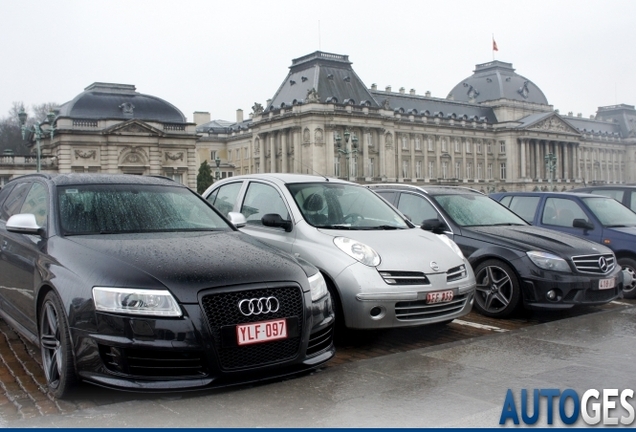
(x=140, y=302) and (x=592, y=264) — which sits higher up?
(x=140, y=302)

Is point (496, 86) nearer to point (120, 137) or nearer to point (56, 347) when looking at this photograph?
point (120, 137)

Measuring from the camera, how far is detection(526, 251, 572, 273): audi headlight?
832cm

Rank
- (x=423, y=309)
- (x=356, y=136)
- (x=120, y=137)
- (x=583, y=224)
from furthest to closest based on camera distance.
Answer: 1. (x=356, y=136)
2. (x=120, y=137)
3. (x=583, y=224)
4. (x=423, y=309)

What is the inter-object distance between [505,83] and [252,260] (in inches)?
4760

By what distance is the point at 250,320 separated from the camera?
187 inches

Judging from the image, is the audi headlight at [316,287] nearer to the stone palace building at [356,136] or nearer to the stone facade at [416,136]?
the stone palace building at [356,136]

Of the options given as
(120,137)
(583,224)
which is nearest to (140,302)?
(583,224)

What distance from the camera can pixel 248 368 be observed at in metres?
4.76

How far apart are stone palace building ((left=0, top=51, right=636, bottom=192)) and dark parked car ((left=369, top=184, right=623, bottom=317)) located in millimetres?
57321

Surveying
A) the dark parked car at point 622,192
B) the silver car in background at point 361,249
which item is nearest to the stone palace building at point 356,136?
the dark parked car at point 622,192

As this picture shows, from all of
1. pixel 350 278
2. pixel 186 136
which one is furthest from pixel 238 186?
pixel 186 136

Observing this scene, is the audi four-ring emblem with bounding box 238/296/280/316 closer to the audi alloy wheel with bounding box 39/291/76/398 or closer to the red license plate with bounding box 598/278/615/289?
the audi alloy wheel with bounding box 39/291/76/398

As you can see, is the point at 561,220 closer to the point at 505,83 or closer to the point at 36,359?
the point at 36,359

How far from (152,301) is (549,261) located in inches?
219
